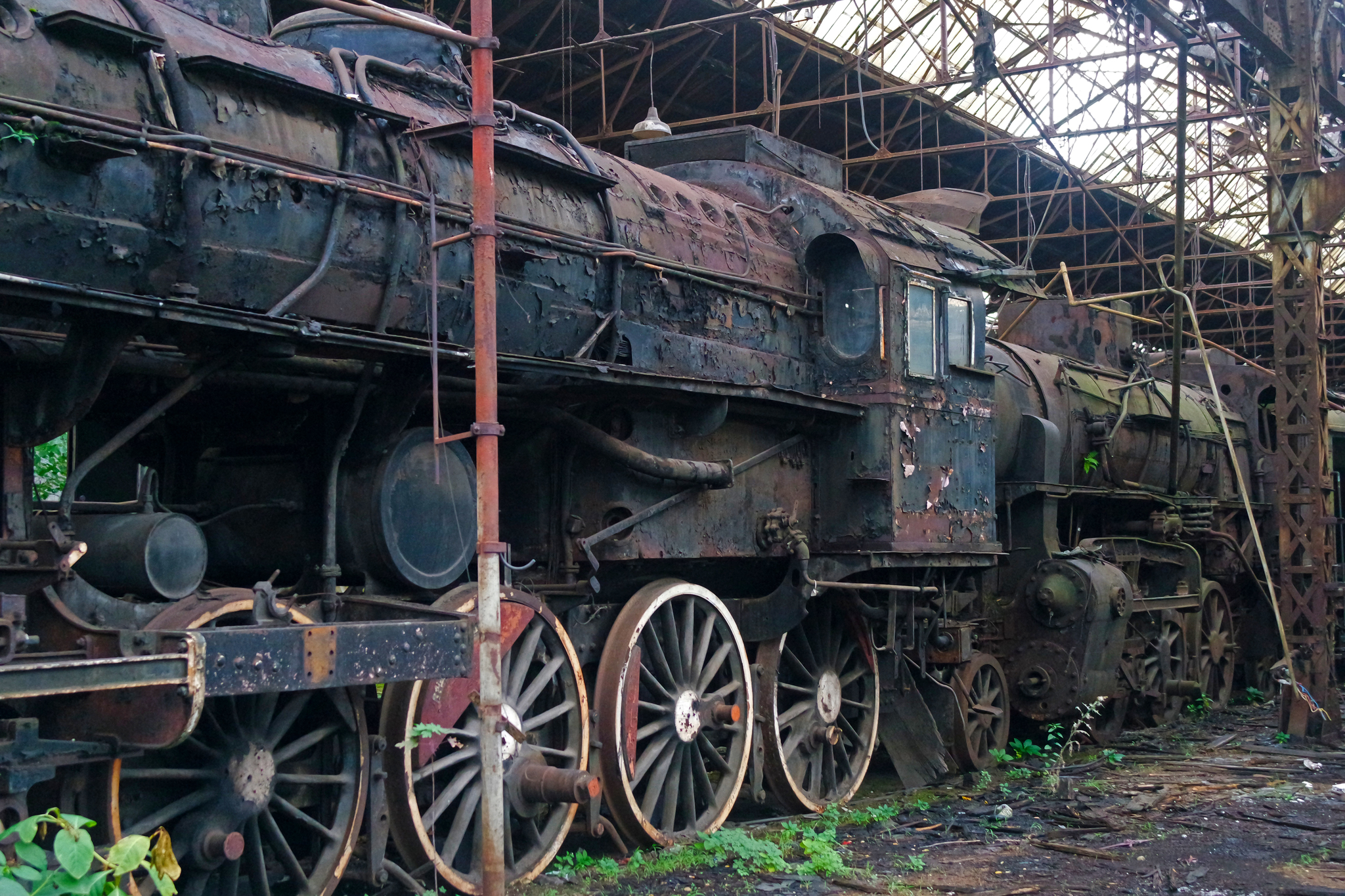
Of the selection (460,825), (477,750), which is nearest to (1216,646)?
(477,750)

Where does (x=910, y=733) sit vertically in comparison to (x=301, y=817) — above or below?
below

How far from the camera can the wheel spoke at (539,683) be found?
6.50m

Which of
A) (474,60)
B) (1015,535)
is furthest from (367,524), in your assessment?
(1015,535)

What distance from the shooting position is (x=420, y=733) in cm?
573

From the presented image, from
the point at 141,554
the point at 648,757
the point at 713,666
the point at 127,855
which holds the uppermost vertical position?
the point at 141,554

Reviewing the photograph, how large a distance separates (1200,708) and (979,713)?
456 centimetres

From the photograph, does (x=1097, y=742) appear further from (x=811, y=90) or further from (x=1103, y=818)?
(x=811, y=90)

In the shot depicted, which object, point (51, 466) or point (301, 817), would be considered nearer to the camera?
point (301, 817)

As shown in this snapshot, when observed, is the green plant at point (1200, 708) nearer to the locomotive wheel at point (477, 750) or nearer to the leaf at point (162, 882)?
the locomotive wheel at point (477, 750)

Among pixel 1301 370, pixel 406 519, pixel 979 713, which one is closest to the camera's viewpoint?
pixel 406 519

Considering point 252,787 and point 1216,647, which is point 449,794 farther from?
point 1216,647

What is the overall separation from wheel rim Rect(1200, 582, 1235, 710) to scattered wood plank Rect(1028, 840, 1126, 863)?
7.12 m

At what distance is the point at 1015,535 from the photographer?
1180 cm

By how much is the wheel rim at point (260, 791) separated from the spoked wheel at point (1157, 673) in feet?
29.5
